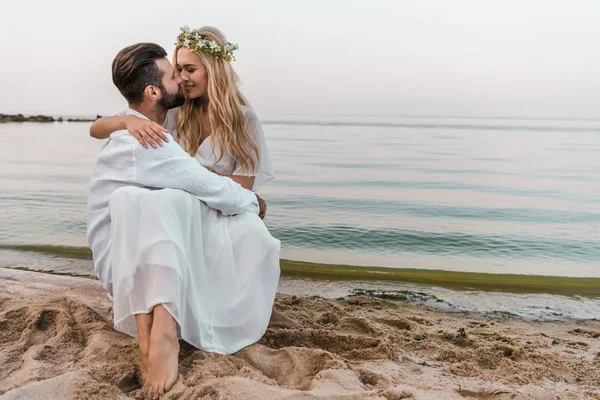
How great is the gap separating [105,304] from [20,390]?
154cm

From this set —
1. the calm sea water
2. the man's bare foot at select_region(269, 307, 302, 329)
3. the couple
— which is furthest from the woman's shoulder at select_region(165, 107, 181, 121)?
the calm sea water

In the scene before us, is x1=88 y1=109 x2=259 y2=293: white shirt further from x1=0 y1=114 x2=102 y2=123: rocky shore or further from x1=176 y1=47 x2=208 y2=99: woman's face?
x1=0 y1=114 x2=102 y2=123: rocky shore

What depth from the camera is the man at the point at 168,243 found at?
8.90 feet

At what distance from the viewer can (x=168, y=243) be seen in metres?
2.73

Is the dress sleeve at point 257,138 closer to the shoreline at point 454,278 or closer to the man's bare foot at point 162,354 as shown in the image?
the man's bare foot at point 162,354

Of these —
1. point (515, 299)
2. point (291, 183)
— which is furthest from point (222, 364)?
point (291, 183)

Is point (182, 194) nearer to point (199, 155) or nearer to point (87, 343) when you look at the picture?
point (87, 343)

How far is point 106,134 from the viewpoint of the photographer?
334cm

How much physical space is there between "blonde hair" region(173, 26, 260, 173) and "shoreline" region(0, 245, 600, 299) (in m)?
2.03

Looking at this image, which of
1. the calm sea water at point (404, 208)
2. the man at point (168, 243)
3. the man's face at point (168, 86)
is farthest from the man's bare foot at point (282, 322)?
the calm sea water at point (404, 208)

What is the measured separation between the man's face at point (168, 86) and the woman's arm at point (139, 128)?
0.79ft

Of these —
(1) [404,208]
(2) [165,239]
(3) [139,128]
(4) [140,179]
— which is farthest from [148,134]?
(1) [404,208]

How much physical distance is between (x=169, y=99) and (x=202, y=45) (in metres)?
0.94

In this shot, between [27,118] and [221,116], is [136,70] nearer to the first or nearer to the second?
[221,116]
